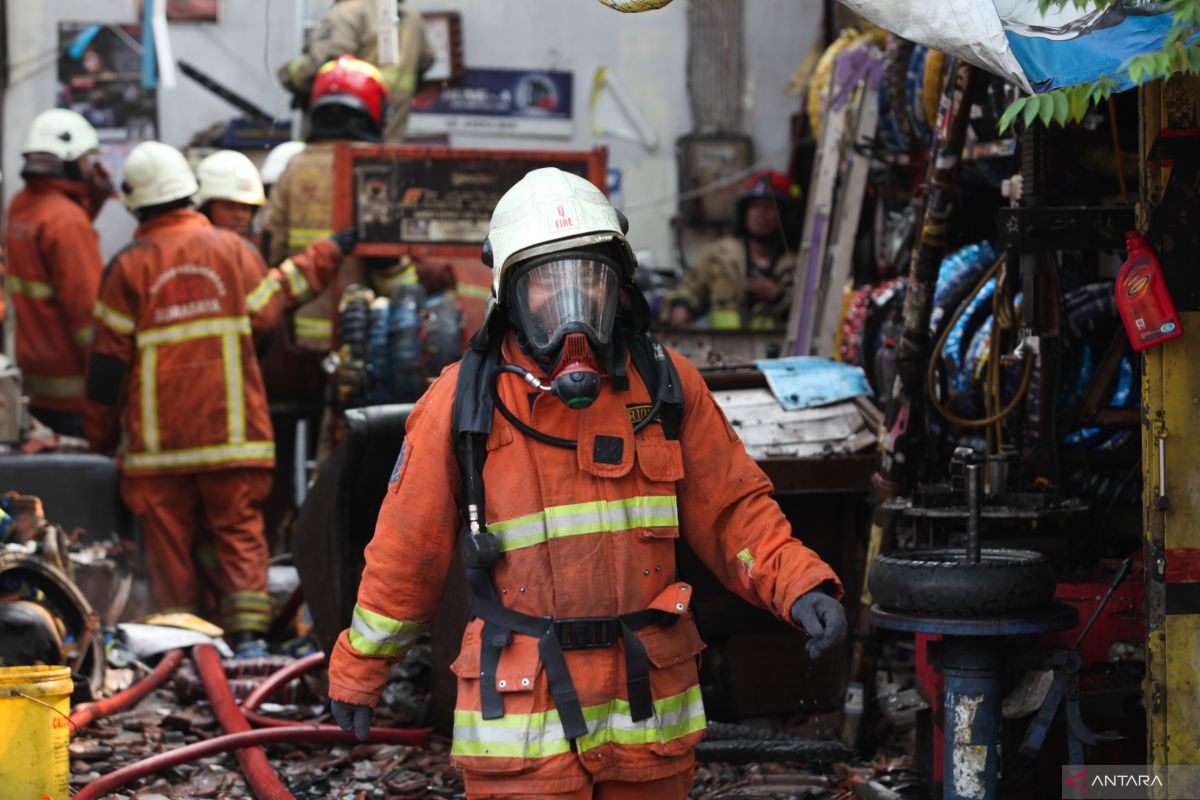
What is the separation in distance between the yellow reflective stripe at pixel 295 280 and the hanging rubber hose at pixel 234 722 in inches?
78.2

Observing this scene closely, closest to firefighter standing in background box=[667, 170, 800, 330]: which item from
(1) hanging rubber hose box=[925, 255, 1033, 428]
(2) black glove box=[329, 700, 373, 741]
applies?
(1) hanging rubber hose box=[925, 255, 1033, 428]

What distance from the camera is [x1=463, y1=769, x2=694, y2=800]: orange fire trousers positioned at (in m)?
3.95

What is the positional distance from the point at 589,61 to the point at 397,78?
9.52 feet

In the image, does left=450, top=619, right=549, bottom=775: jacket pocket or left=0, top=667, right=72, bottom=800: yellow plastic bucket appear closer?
left=450, top=619, right=549, bottom=775: jacket pocket

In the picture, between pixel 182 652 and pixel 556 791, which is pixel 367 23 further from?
pixel 556 791

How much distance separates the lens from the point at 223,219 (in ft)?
31.3

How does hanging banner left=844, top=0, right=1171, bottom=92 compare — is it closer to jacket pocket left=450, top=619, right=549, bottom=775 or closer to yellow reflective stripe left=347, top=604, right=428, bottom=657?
jacket pocket left=450, top=619, right=549, bottom=775

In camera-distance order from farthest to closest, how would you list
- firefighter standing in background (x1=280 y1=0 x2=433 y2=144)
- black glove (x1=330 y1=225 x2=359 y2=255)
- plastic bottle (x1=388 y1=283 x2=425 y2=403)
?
1. firefighter standing in background (x1=280 y1=0 x2=433 y2=144)
2. black glove (x1=330 y1=225 x2=359 y2=255)
3. plastic bottle (x1=388 y1=283 x2=425 y2=403)

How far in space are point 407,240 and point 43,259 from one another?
257 centimetres

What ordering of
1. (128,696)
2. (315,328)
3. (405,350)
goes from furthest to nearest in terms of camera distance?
(315,328) < (405,350) < (128,696)

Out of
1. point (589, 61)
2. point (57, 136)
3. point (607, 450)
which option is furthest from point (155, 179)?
point (589, 61)

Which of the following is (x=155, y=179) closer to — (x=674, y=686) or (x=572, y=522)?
(x=572, y=522)

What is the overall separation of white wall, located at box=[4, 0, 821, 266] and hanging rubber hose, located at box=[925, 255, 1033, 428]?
25.1 ft

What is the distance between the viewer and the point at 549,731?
3.94m
